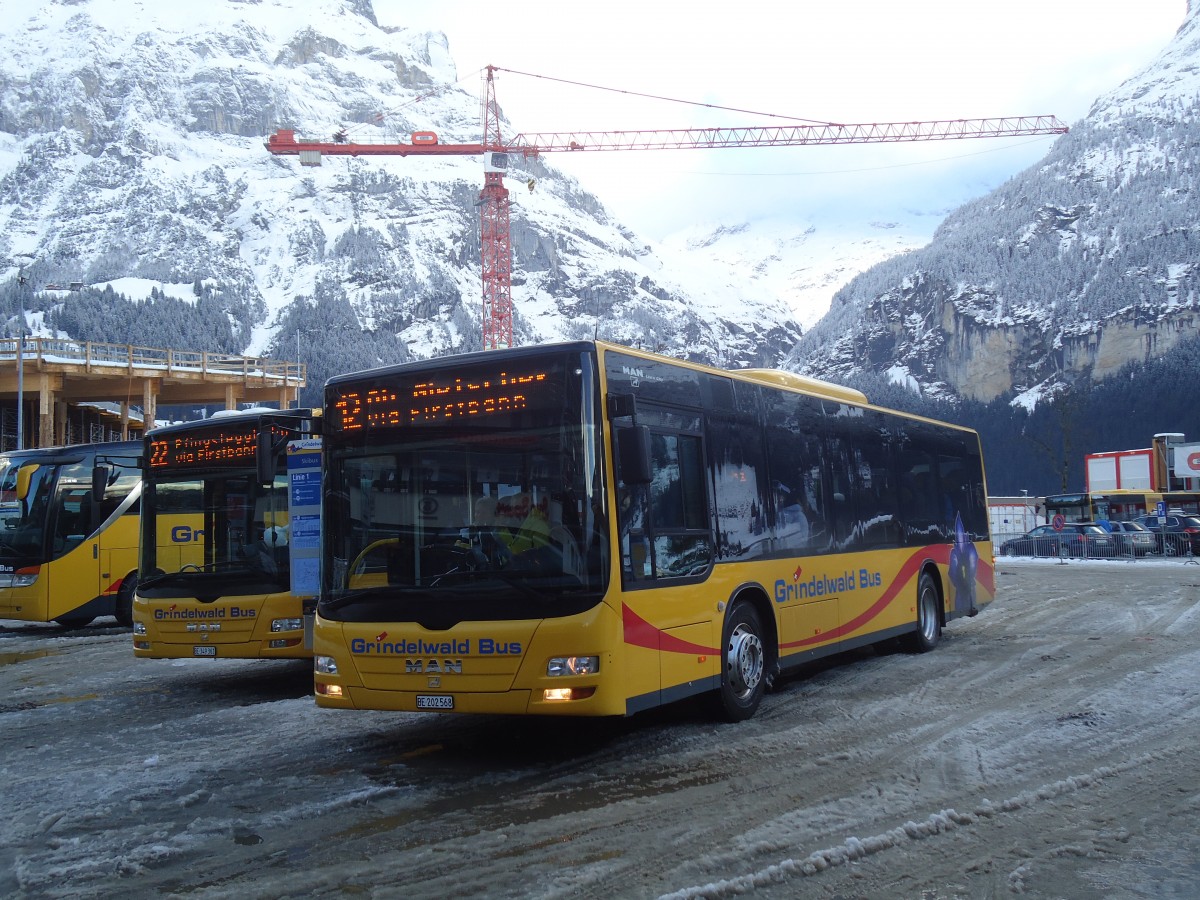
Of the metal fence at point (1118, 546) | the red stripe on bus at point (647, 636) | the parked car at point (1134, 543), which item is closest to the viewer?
the red stripe on bus at point (647, 636)

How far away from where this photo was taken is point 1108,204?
450ft

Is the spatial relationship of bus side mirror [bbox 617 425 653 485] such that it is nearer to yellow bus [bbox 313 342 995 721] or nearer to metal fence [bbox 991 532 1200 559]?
yellow bus [bbox 313 342 995 721]

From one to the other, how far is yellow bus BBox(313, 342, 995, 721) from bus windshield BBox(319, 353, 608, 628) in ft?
0.04

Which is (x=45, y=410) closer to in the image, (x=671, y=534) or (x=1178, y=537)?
(x=671, y=534)

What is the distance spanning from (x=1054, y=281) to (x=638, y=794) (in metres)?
142

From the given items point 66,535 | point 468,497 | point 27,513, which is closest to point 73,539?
point 66,535

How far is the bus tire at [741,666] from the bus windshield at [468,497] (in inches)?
72.8

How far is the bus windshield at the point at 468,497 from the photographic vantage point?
645 centimetres

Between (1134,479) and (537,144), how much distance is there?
70.8 meters

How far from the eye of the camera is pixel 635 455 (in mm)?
6449

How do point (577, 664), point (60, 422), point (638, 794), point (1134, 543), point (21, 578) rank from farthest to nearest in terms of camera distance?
1. point (60, 422)
2. point (1134, 543)
3. point (21, 578)
4. point (577, 664)
5. point (638, 794)

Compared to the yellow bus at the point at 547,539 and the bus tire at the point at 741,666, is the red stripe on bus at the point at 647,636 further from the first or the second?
the bus tire at the point at 741,666

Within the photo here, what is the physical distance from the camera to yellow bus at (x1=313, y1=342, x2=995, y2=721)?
6.43 meters

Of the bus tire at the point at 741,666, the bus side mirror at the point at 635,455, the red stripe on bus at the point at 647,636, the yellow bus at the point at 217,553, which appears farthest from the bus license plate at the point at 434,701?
the yellow bus at the point at 217,553
